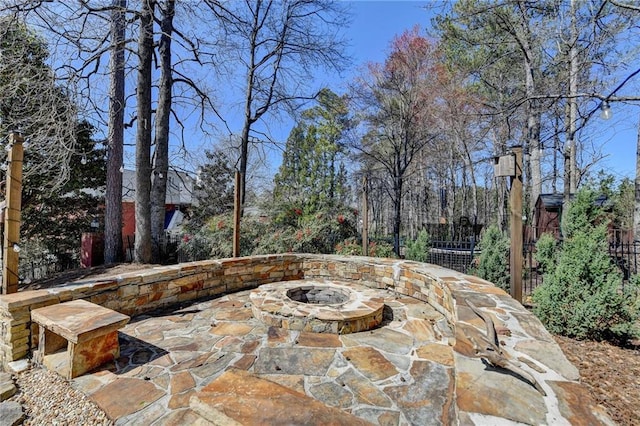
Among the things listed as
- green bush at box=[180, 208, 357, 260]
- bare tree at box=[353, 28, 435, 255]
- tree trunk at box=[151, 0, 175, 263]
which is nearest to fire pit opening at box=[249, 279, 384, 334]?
green bush at box=[180, 208, 357, 260]

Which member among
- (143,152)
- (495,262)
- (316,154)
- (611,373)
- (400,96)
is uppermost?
(400,96)

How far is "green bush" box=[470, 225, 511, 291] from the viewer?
A: 520cm

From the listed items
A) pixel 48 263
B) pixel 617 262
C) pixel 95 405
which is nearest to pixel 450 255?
pixel 617 262

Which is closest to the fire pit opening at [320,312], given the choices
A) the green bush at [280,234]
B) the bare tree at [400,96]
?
the green bush at [280,234]

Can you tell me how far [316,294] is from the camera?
4012mm

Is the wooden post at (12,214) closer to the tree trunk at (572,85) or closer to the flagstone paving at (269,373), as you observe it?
the flagstone paving at (269,373)

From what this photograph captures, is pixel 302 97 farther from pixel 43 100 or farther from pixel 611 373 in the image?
pixel 611 373

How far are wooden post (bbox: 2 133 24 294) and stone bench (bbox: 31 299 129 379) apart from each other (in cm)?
73

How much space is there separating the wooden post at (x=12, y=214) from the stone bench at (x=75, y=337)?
28.9 inches

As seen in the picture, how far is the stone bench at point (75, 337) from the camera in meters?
2.05

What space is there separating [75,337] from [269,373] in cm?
132

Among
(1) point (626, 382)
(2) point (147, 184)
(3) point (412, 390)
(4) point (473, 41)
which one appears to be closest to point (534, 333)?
(3) point (412, 390)

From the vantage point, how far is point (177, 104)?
8039 millimetres

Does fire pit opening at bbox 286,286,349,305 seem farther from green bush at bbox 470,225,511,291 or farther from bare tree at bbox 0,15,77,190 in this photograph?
bare tree at bbox 0,15,77,190
